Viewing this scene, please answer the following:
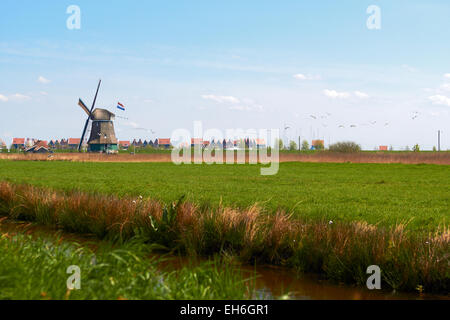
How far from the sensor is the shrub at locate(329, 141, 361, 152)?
71.9 m

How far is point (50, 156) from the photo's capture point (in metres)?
67.0

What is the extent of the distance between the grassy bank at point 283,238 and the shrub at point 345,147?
63073mm

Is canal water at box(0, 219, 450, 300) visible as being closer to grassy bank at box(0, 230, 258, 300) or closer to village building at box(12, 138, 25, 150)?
grassy bank at box(0, 230, 258, 300)

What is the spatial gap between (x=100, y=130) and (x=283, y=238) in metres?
96.1

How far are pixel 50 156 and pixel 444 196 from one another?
191ft

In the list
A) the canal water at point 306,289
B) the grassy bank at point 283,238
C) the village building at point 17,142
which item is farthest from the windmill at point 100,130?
the village building at point 17,142

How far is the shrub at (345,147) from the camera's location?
236 ft

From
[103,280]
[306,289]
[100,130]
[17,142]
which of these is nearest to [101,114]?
[100,130]

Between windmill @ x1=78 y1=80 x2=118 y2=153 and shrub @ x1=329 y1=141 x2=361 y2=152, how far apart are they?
51.0m

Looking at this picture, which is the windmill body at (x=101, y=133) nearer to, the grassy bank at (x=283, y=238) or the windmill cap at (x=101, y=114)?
the windmill cap at (x=101, y=114)

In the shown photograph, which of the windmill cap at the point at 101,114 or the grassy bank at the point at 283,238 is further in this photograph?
the windmill cap at the point at 101,114

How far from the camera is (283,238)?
951 cm

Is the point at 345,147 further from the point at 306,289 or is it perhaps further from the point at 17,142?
the point at 17,142
